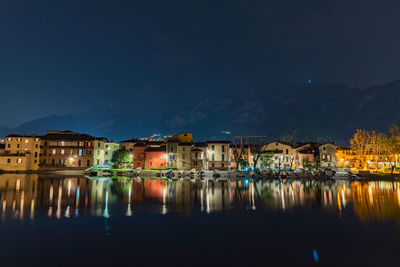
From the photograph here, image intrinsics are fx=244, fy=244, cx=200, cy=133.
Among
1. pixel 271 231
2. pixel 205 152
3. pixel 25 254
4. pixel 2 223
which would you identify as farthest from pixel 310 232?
pixel 205 152

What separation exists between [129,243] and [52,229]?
5.72 metres

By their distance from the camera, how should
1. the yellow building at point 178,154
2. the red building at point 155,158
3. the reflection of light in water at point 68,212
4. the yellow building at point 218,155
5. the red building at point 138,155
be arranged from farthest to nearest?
the yellow building at point 218,155
the red building at point 138,155
the red building at point 155,158
the yellow building at point 178,154
the reflection of light in water at point 68,212

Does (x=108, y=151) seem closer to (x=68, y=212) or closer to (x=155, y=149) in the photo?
(x=155, y=149)

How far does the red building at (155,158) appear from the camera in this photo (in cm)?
7312

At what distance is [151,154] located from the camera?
73.7 m

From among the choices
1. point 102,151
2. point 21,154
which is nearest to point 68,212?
point 102,151

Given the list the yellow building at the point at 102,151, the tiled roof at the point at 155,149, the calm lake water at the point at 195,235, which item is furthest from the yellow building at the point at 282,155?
the calm lake water at the point at 195,235

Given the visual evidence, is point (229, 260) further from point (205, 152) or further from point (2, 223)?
point (205, 152)

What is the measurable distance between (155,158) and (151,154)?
1.74 metres

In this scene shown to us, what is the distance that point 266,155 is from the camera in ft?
251

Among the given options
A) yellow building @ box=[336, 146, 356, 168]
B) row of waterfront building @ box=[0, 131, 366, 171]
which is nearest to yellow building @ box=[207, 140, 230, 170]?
row of waterfront building @ box=[0, 131, 366, 171]

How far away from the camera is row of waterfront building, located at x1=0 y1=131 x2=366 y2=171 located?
72688mm

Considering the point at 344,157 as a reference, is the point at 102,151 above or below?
above

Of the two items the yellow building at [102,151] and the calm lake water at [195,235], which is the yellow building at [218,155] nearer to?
the yellow building at [102,151]
